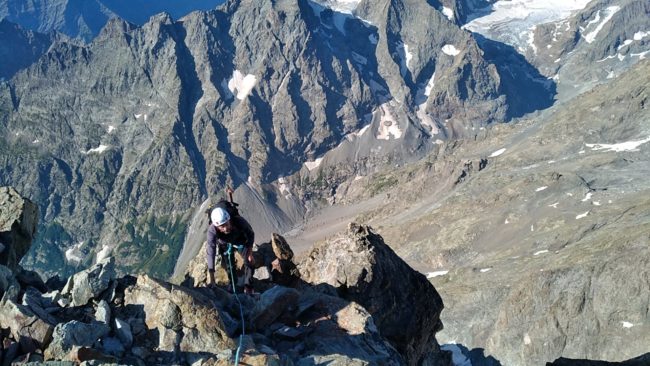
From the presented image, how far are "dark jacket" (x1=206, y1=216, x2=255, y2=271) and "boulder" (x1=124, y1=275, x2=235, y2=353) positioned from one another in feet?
9.73

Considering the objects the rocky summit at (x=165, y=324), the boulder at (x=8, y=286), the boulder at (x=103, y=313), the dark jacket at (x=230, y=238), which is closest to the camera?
the rocky summit at (x=165, y=324)

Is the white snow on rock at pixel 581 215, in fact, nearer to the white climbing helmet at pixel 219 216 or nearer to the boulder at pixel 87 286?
the white climbing helmet at pixel 219 216

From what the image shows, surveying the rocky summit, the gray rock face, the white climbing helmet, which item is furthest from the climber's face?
the gray rock face

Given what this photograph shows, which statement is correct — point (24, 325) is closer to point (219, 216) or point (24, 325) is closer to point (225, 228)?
point (219, 216)

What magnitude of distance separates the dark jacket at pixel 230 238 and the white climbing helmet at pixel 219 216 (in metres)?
0.58

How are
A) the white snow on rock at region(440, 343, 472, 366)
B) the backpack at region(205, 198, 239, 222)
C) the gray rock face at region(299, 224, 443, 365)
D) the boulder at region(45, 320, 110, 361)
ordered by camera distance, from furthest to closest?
the white snow on rock at region(440, 343, 472, 366)
the gray rock face at region(299, 224, 443, 365)
the backpack at region(205, 198, 239, 222)
the boulder at region(45, 320, 110, 361)

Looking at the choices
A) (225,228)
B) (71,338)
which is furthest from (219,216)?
(71,338)

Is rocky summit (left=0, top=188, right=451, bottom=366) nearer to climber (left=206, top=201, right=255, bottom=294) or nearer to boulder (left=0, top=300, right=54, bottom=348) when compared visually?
boulder (left=0, top=300, right=54, bottom=348)

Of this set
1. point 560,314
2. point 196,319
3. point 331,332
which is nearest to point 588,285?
point 560,314

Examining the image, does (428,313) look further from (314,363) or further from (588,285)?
(588,285)

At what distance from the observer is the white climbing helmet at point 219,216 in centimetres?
2191

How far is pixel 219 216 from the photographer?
21.9 m

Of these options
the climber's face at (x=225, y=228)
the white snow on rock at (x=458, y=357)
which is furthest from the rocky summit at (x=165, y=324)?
the white snow on rock at (x=458, y=357)

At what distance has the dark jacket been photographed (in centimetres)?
2289
